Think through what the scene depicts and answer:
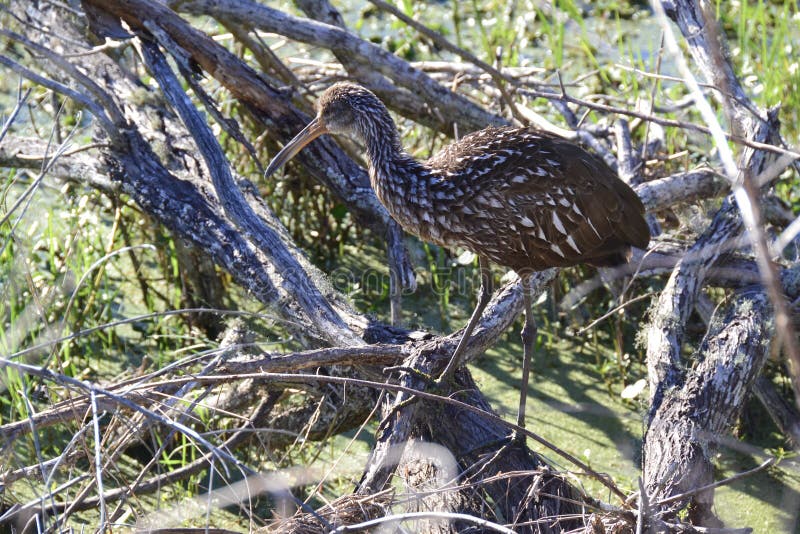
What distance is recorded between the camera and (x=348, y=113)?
3506 mm

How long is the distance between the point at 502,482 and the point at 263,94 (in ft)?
6.66

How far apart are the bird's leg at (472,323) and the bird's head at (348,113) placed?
25.0 inches

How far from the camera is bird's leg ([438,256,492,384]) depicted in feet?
10.1

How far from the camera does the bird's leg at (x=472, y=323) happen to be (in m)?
3.09

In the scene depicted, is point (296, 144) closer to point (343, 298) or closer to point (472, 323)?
point (343, 298)

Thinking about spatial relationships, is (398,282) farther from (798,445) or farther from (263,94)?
(798,445)

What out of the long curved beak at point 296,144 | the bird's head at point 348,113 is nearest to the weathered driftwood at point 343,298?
the long curved beak at point 296,144

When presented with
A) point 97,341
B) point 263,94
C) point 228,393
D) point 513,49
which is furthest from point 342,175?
point 513,49

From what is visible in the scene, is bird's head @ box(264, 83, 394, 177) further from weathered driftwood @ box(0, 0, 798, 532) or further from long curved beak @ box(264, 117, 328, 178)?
weathered driftwood @ box(0, 0, 798, 532)

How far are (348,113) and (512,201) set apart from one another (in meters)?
0.78

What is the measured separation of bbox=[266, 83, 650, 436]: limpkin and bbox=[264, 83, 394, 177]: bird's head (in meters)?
0.04

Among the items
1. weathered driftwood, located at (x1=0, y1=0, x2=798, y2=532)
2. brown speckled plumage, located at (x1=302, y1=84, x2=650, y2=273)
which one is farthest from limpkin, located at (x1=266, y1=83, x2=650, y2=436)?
weathered driftwood, located at (x1=0, y1=0, x2=798, y2=532)

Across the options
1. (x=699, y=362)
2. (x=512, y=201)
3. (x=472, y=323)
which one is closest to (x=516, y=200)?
(x=512, y=201)

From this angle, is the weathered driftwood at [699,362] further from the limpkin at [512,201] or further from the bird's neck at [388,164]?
the bird's neck at [388,164]
